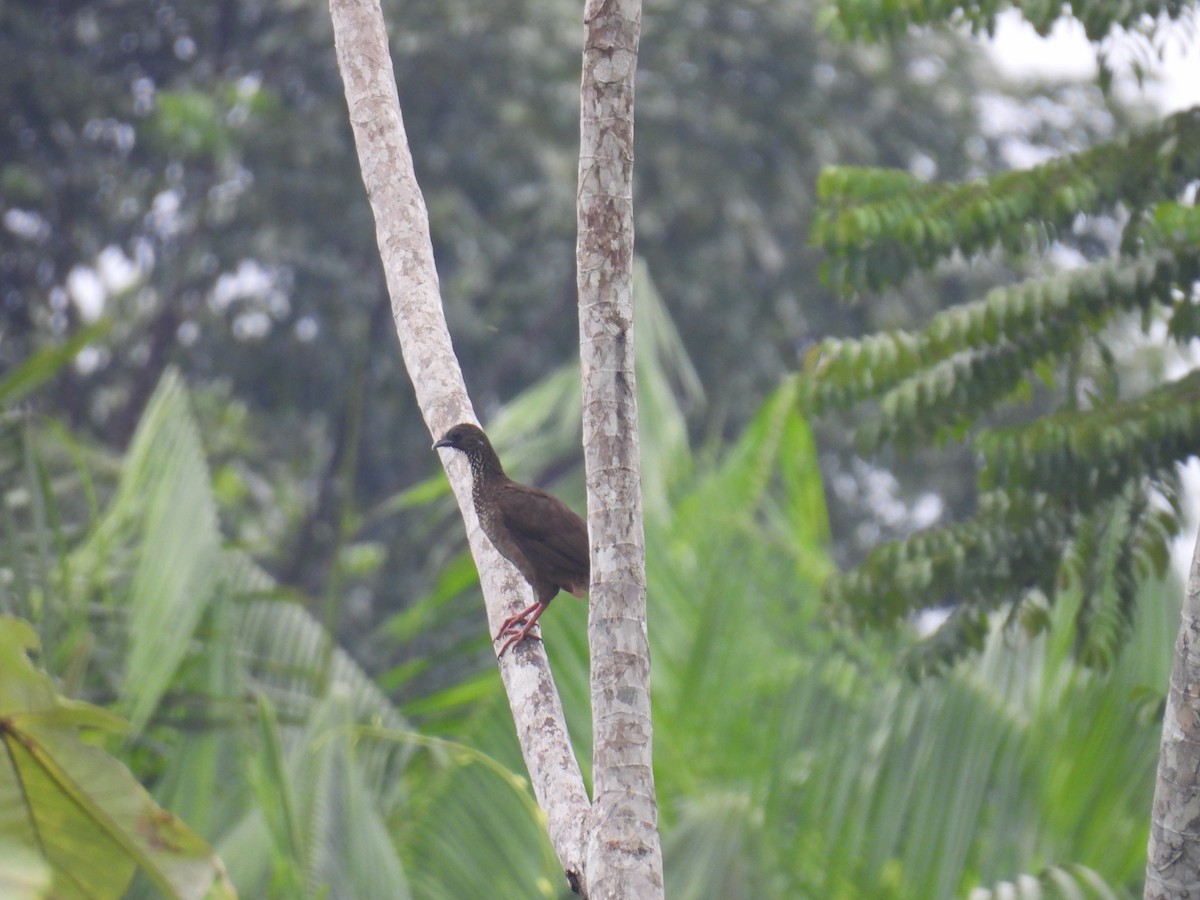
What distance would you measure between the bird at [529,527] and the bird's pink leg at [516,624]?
30 centimetres

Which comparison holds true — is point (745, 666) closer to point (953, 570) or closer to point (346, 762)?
point (953, 570)

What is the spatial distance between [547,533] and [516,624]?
0.63 meters

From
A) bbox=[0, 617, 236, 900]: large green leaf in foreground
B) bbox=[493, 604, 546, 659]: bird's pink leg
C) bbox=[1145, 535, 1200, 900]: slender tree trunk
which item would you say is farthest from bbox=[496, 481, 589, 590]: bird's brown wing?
bbox=[0, 617, 236, 900]: large green leaf in foreground

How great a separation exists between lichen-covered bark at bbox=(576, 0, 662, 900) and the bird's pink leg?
0.64 m

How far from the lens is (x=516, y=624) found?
138 inches

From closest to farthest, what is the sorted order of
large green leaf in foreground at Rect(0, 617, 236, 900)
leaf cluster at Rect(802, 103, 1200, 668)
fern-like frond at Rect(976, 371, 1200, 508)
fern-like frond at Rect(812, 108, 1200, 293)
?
1. large green leaf in foreground at Rect(0, 617, 236, 900)
2. fern-like frond at Rect(976, 371, 1200, 508)
3. leaf cluster at Rect(802, 103, 1200, 668)
4. fern-like frond at Rect(812, 108, 1200, 293)

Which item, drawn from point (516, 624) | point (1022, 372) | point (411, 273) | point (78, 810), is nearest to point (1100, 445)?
point (1022, 372)

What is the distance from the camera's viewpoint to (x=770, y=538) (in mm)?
5895

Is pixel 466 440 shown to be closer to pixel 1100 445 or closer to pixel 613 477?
pixel 613 477

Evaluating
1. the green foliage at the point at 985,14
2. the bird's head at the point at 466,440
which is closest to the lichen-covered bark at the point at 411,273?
the bird's head at the point at 466,440

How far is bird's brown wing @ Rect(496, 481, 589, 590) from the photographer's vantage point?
4090 millimetres

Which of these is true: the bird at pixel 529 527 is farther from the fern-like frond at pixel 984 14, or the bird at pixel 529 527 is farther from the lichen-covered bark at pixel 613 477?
the fern-like frond at pixel 984 14

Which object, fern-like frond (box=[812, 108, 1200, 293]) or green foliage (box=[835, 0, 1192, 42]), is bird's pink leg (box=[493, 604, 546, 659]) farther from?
green foliage (box=[835, 0, 1192, 42])

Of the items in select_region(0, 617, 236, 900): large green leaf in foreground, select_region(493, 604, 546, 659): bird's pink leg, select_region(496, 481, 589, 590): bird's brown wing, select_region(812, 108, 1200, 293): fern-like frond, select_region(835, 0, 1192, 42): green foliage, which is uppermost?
select_region(835, 0, 1192, 42): green foliage
